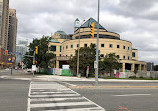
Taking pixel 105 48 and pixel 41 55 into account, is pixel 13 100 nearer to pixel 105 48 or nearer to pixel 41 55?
pixel 41 55

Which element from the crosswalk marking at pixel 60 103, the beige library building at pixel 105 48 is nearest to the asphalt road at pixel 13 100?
the crosswalk marking at pixel 60 103

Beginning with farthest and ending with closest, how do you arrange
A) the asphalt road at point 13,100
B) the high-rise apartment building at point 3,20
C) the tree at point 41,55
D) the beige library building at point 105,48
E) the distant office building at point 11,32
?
the distant office building at point 11,32
the high-rise apartment building at point 3,20
the beige library building at point 105,48
the tree at point 41,55
the asphalt road at point 13,100

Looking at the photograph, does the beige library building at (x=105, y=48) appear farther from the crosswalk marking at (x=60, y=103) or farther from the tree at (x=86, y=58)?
the crosswalk marking at (x=60, y=103)

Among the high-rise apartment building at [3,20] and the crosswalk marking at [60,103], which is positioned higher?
the high-rise apartment building at [3,20]

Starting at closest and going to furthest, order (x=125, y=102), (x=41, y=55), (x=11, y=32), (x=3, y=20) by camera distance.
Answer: (x=125, y=102)
(x=41, y=55)
(x=3, y=20)
(x=11, y=32)

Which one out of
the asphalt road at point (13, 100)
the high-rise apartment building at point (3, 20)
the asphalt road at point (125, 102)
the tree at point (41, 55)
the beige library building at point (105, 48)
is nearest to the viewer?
the asphalt road at point (13, 100)

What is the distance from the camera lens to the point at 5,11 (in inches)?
6024

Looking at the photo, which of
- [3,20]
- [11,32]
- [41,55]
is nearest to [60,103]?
[41,55]

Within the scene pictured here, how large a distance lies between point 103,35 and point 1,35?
125916 mm

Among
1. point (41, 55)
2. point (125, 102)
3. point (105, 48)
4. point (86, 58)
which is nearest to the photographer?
point (125, 102)

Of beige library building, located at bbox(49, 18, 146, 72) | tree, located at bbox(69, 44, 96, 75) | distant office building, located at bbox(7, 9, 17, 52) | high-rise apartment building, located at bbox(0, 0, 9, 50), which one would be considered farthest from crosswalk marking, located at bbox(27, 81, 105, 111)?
distant office building, located at bbox(7, 9, 17, 52)

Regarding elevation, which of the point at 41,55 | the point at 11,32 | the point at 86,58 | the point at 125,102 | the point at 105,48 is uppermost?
the point at 11,32

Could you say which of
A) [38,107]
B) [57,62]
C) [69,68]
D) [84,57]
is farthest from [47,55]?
[38,107]

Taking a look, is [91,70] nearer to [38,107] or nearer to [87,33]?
[87,33]
